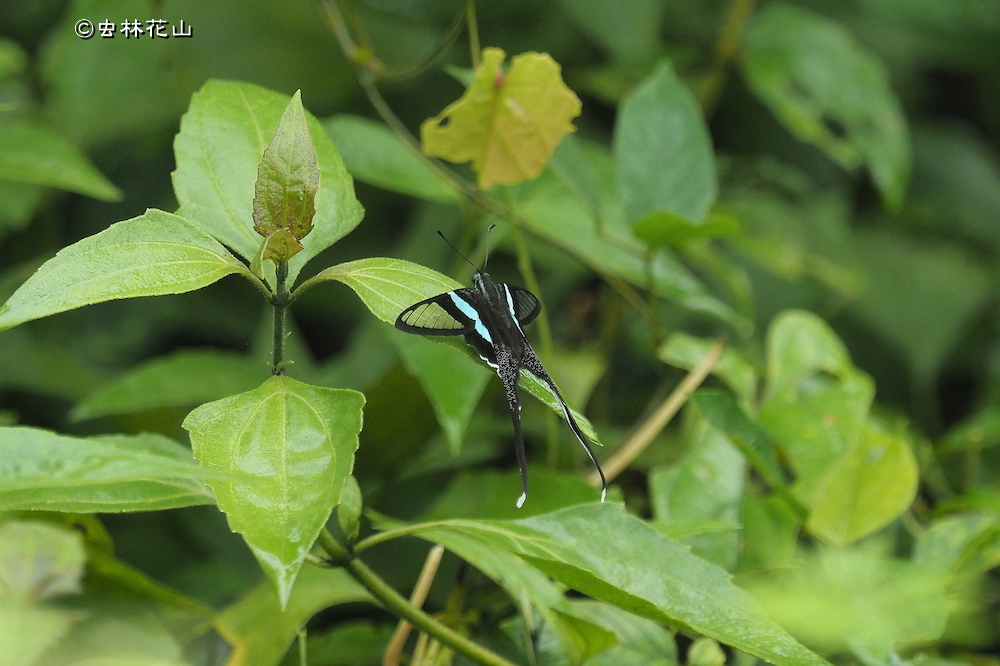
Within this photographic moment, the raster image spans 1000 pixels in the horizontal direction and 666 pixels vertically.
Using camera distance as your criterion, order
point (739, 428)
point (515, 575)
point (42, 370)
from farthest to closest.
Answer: point (42, 370), point (739, 428), point (515, 575)

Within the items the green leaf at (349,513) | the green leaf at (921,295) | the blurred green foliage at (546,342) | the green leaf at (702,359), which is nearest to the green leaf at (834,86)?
the blurred green foliage at (546,342)

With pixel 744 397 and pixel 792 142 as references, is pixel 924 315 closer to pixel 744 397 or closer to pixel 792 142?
pixel 792 142

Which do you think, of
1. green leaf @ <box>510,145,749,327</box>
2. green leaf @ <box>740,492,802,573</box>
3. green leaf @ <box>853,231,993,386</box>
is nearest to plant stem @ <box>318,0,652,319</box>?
green leaf @ <box>510,145,749,327</box>

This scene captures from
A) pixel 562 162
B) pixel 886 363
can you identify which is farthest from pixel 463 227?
pixel 886 363

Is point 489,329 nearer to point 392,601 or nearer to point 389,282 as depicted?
point 389,282

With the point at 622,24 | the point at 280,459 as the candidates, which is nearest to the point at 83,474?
the point at 280,459

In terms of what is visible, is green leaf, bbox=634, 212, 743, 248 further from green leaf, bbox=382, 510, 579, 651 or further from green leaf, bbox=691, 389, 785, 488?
green leaf, bbox=382, 510, 579, 651

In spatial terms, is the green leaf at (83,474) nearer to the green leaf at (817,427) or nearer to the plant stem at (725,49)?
the green leaf at (817,427)
